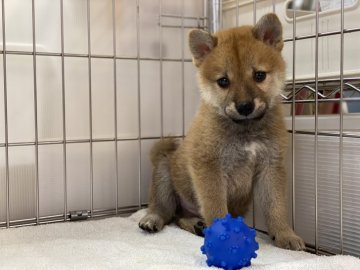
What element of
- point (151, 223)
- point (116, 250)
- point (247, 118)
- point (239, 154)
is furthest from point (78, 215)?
point (247, 118)

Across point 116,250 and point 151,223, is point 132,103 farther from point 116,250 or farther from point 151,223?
point 116,250

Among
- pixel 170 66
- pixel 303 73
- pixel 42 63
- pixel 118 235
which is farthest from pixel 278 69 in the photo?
pixel 42 63

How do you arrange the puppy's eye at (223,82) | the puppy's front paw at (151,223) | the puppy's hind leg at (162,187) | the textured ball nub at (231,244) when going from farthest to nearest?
the puppy's hind leg at (162,187) < the puppy's front paw at (151,223) < the puppy's eye at (223,82) < the textured ball nub at (231,244)

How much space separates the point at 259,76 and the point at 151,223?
28.7 inches

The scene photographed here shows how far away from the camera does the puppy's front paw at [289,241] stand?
1.63m

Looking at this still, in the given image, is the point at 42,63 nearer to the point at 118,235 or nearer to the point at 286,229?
the point at 118,235

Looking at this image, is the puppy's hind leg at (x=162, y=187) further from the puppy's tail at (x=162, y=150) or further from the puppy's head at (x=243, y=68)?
the puppy's head at (x=243, y=68)

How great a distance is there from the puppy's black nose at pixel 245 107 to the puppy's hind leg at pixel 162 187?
0.59 meters

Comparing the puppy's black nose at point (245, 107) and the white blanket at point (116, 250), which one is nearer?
the white blanket at point (116, 250)

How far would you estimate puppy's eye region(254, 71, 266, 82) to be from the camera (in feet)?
5.49

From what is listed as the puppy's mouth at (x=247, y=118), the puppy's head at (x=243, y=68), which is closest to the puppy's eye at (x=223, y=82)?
the puppy's head at (x=243, y=68)

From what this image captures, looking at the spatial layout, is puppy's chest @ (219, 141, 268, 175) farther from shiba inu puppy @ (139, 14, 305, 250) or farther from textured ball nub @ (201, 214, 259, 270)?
textured ball nub @ (201, 214, 259, 270)

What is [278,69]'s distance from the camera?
1.73 m

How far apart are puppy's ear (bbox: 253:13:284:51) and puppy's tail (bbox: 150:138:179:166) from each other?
65 cm
